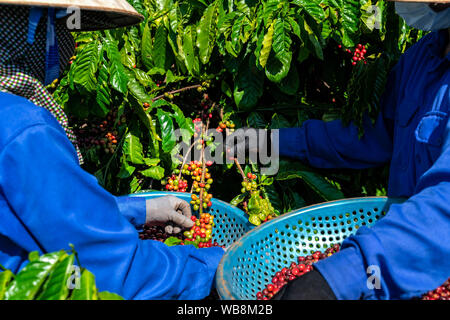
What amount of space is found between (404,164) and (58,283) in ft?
4.43

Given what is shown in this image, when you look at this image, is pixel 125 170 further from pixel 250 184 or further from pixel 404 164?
pixel 404 164

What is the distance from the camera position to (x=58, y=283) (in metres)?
0.76

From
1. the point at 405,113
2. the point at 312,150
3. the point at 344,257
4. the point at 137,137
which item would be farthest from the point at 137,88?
A: the point at 344,257

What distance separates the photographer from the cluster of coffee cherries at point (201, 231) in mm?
1923

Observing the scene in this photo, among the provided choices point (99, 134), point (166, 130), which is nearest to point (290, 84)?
point (166, 130)

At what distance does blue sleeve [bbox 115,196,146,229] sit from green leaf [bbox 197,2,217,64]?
0.85 meters

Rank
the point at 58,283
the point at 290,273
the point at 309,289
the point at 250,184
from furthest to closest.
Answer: the point at 250,184
the point at 290,273
the point at 309,289
the point at 58,283

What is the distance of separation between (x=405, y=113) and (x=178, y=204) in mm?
1036

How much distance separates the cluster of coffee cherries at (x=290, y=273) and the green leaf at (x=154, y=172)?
0.87m

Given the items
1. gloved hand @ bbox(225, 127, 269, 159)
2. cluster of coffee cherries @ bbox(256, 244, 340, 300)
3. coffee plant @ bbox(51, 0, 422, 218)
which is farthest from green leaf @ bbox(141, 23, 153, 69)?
cluster of coffee cherries @ bbox(256, 244, 340, 300)

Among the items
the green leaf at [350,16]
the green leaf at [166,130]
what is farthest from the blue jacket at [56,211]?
the green leaf at [350,16]

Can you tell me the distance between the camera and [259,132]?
2.14 meters

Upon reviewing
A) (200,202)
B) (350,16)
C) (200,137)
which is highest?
(350,16)
